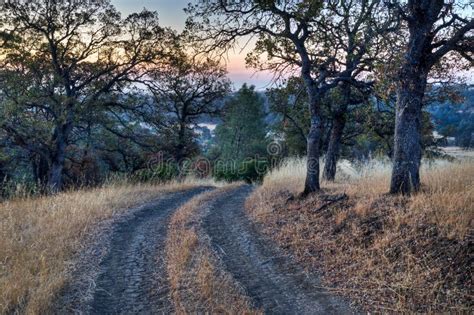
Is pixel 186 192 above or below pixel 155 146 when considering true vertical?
below

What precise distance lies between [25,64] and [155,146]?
6.48 m

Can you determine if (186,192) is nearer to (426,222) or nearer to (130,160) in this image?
(426,222)

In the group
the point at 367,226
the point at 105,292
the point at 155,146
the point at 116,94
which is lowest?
the point at 105,292

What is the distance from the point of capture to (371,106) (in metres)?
10.7

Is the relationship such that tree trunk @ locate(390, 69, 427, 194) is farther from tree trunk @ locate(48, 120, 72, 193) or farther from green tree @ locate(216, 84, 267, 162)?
green tree @ locate(216, 84, 267, 162)

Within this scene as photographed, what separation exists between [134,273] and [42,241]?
1940 millimetres

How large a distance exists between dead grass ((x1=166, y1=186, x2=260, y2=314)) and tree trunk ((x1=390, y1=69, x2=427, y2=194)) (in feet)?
11.8

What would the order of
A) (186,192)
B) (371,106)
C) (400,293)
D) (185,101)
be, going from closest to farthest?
(400,293), (371,106), (186,192), (185,101)

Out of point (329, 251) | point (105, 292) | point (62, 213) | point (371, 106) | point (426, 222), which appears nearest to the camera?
point (105, 292)

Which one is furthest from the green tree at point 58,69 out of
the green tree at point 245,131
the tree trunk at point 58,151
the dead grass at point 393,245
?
the green tree at point 245,131

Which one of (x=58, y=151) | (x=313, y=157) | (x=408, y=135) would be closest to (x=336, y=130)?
(x=313, y=157)

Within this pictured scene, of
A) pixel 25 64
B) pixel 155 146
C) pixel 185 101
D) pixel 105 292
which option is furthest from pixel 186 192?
pixel 185 101

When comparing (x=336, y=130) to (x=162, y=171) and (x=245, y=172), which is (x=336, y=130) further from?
(x=162, y=171)

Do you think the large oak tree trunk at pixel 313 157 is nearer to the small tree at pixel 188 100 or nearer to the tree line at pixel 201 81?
the tree line at pixel 201 81
